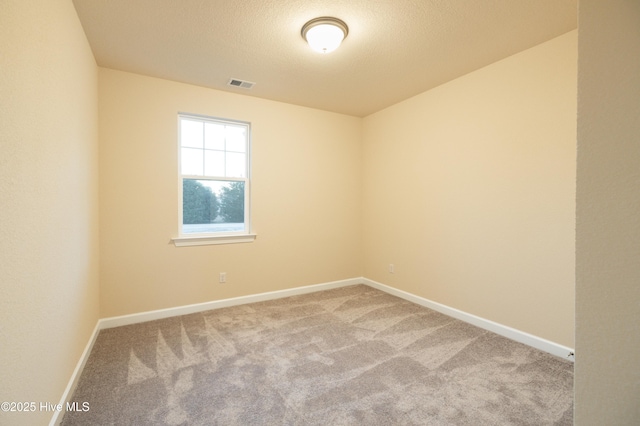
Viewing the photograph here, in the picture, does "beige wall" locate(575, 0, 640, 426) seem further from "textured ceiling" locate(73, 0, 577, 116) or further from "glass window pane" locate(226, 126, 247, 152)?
"glass window pane" locate(226, 126, 247, 152)

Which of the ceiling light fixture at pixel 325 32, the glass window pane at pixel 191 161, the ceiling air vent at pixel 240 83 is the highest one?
the ceiling air vent at pixel 240 83

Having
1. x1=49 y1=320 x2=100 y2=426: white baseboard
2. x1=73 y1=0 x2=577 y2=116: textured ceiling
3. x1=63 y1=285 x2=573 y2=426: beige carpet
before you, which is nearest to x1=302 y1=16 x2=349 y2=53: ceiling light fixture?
x1=73 y1=0 x2=577 y2=116: textured ceiling

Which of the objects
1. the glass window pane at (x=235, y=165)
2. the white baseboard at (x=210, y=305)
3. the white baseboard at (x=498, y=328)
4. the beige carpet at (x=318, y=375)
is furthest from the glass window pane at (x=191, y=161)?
the white baseboard at (x=498, y=328)

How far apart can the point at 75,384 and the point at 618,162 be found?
10.2ft

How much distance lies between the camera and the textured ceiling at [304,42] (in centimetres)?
210

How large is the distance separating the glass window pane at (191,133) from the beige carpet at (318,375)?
2.08 metres

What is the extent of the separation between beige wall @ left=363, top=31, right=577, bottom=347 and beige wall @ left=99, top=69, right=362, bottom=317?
2.82ft

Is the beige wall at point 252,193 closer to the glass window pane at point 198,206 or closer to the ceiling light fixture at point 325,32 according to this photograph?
the glass window pane at point 198,206

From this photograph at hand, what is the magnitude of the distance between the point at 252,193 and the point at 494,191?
9.30ft

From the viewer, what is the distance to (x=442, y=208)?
345 centimetres

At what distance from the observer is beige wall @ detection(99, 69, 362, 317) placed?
3078 millimetres

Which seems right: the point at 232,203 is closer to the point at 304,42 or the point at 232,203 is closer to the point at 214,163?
the point at 214,163

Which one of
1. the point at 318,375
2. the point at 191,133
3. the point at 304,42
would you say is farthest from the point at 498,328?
the point at 191,133

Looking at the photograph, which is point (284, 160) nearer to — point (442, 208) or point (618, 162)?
point (442, 208)
